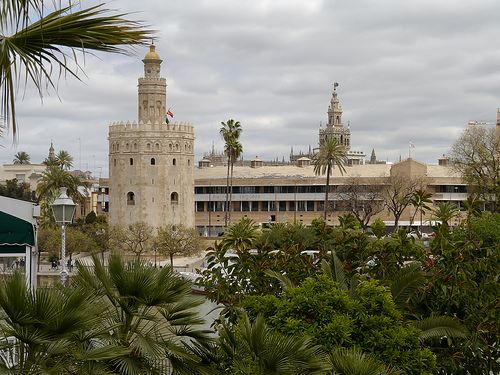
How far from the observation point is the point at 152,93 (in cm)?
6500

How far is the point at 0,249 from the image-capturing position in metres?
9.84

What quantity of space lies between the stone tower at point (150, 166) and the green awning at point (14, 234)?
5478 cm

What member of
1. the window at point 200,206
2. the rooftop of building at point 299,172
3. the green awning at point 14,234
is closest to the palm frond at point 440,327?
the green awning at point 14,234

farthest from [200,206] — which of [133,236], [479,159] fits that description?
[479,159]

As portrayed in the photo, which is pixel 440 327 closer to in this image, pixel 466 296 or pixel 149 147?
pixel 466 296

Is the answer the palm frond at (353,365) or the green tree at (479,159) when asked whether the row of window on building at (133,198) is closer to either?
the green tree at (479,159)

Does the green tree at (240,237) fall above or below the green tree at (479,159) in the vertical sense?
below

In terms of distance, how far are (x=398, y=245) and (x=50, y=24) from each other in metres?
7.58

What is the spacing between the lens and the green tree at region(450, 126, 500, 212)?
50.0m

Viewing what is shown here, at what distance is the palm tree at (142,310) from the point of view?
7.25 m

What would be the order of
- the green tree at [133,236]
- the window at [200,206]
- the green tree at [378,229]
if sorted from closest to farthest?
1. the green tree at [378,229]
2. the green tree at [133,236]
3. the window at [200,206]

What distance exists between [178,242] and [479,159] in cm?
1839

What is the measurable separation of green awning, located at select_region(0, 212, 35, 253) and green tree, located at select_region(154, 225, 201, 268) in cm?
4723

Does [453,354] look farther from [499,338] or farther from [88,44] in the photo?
[88,44]
